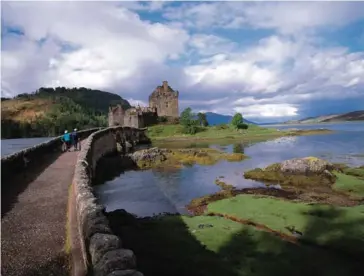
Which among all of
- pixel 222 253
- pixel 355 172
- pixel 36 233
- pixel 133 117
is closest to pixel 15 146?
pixel 133 117

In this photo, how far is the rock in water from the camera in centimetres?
3253

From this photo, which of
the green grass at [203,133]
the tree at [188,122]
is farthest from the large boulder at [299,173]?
the tree at [188,122]

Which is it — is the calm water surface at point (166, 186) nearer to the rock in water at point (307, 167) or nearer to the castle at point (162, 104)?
the rock in water at point (307, 167)

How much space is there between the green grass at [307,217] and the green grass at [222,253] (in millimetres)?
1106

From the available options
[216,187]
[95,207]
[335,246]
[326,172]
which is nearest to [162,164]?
[216,187]

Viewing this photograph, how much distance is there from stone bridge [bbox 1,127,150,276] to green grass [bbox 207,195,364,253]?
9.01 m

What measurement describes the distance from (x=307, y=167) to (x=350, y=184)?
16.8ft

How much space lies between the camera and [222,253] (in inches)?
561

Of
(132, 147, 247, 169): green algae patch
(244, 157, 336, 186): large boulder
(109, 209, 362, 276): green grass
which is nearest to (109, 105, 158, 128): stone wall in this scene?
(132, 147, 247, 169): green algae patch

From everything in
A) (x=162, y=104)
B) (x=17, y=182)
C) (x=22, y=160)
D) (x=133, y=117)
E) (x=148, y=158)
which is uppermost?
(x=162, y=104)

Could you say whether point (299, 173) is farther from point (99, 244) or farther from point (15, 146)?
point (15, 146)

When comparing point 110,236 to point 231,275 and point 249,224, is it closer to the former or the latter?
point 231,275

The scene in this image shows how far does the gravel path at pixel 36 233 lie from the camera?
8.63m

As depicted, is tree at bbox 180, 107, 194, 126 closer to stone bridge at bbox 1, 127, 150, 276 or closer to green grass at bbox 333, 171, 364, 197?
green grass at bbox 333, 171, 364, 197
